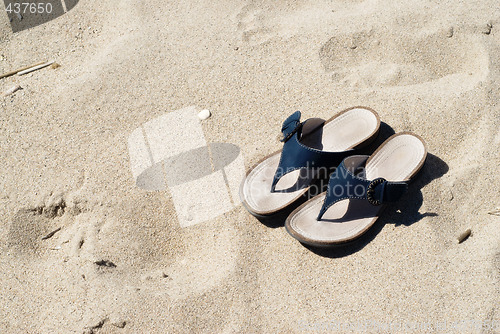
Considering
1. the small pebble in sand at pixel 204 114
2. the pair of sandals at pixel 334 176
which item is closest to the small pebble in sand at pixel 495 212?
the pair of sandals at pixel 334 176

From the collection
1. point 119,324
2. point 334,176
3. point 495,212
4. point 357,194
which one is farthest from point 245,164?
point 495,212

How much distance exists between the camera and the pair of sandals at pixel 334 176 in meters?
2.16

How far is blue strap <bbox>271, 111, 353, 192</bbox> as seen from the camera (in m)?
2.29

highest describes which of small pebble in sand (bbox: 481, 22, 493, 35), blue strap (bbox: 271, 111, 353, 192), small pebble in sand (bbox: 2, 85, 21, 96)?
small pebble in sand (bbox: 2, 85, 21, 96)

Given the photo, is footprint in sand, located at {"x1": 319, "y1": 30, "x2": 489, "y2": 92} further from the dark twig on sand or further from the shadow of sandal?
the dark twig on sand

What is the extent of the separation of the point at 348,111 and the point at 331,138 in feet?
0.62

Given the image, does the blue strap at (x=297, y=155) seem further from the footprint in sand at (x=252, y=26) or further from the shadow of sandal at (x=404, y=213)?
the footprint in sand at (x=252, y=26)

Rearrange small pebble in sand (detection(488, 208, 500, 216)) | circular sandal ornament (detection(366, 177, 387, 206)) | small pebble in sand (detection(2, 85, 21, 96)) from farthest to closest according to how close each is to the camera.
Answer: small pebble in sand (detection(2, 85, 21, 96)) → small pebble in sand (detection(488, 208, 500, 216)) → circular sandal ornament (detection(366, 177, 387, 206))

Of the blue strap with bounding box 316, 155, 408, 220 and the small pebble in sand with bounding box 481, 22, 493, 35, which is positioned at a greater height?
the small pebble in sand with bounding box 481, 22, 493, 35

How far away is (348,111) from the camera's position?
2568mm

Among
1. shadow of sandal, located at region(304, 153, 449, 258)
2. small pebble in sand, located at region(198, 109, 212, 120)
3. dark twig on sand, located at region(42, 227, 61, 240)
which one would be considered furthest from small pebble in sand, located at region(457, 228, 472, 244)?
dark twig on sand, located at region(42, 227, 61, 240)

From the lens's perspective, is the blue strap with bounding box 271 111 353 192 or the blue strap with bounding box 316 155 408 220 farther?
the blue strap with bounding box 271 111 353 192

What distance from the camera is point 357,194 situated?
7.07 ft

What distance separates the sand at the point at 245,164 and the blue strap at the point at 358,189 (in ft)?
0.70
